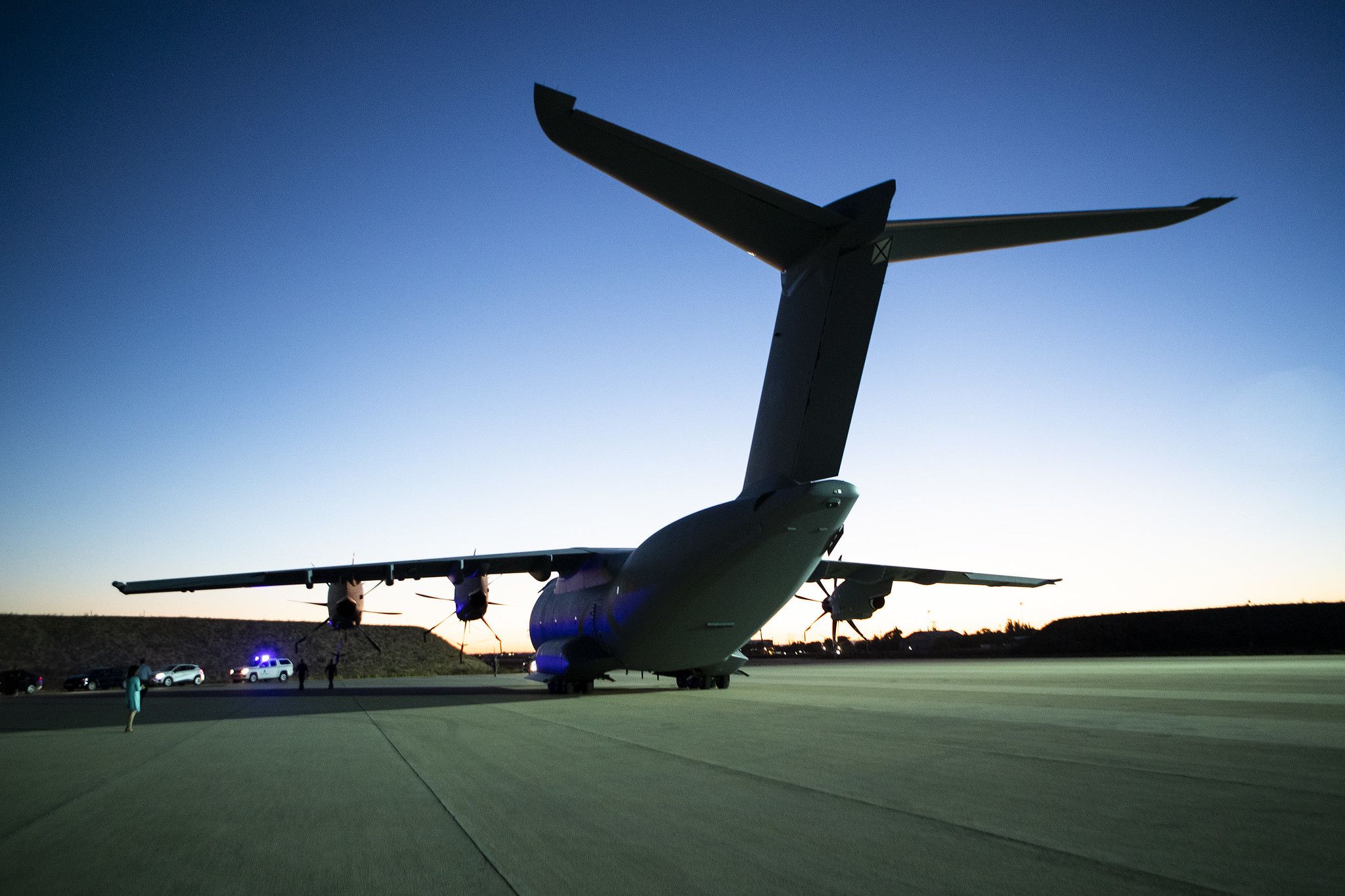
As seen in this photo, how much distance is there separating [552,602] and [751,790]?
16354mm

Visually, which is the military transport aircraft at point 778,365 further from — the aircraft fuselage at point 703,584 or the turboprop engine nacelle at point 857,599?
the turboprop engine nacelle at point 857,599

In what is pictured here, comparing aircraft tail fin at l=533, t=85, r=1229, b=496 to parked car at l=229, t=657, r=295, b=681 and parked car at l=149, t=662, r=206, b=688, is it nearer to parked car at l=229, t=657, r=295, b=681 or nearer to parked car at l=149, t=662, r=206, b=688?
parked car at l=149, t=662, r=206, b=688

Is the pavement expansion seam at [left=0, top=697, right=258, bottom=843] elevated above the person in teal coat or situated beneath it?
elevated above

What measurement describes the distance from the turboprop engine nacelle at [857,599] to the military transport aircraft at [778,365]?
5.01 m

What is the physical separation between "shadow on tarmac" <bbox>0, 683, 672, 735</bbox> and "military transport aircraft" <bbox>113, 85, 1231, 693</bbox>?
3.32 m

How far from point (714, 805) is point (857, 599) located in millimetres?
15765

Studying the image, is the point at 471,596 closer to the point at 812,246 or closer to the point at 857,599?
the point at 857,599

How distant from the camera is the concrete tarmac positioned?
343cm

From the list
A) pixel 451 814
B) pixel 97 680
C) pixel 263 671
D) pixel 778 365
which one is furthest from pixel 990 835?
pixel 263 671

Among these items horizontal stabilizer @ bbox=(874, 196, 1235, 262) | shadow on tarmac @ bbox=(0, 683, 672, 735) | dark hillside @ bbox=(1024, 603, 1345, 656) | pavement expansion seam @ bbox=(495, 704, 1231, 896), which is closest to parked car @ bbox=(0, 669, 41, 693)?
shadow on tarmac @ bbox=(0, 683, 672, 735)

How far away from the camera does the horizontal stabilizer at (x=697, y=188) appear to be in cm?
771

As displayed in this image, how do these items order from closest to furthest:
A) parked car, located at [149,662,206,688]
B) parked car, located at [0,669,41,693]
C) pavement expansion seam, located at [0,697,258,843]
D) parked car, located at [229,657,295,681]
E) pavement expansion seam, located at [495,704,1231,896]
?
pavement expansion seam, located at [495,704,1231,896] < pavement expansion seam, located at [0,697,258,843] < parked car, located at [0,669,41,693] < parked car, located at [149,662,206,688] < parked car, located at [229,657,295,681]

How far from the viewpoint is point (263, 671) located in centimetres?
4450

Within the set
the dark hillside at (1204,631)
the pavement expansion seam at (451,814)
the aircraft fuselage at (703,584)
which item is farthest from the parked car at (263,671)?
the dark hillside at (1204,631)
